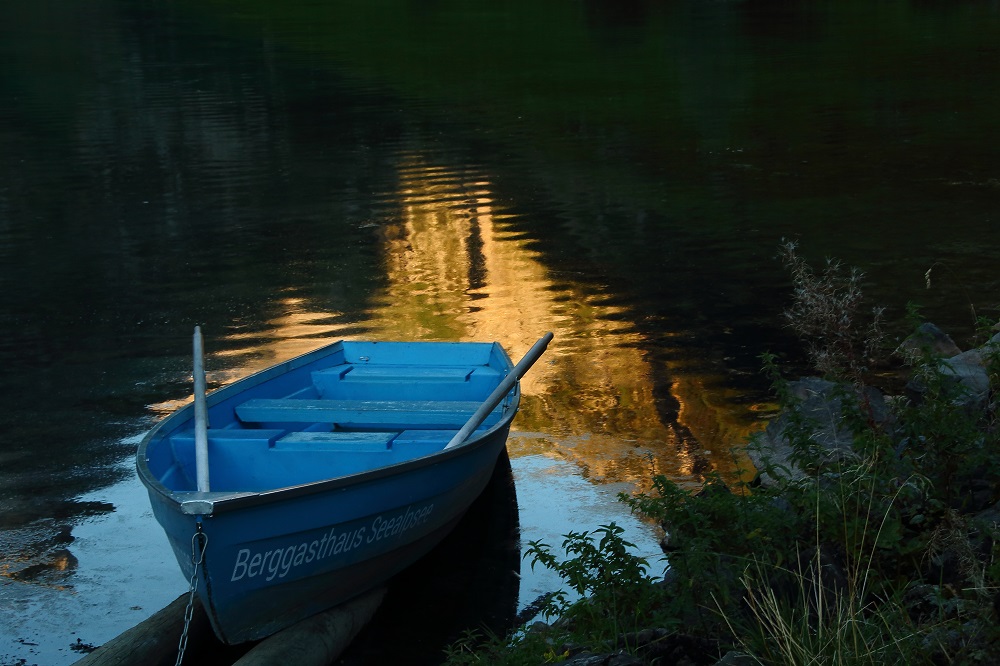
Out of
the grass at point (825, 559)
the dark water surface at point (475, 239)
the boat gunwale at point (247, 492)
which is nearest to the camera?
the grass at point (825, 559)

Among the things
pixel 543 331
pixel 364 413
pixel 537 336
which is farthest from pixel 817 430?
pixel 543 331

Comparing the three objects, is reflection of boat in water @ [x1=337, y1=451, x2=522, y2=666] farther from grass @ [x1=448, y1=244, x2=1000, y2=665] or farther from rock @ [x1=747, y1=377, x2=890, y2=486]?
rock @ [x1=747, y1=377, x2=890, y2=486]

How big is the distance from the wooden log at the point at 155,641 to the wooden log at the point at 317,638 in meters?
0.36

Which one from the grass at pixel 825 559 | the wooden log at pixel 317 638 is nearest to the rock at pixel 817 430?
the grass at pixel 825 559

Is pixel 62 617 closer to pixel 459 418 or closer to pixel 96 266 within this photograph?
pixel 459 418

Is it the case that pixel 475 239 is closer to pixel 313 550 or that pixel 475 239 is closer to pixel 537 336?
pixel 537 336

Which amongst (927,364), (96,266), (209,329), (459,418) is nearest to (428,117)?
(96,266)

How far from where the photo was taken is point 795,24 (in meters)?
45.8

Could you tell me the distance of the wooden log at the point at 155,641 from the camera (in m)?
5.85

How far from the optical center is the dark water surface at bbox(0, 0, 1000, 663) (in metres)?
8.84

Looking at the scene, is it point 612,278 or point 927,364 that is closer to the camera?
point 927,364

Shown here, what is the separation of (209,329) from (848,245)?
24.7 feet

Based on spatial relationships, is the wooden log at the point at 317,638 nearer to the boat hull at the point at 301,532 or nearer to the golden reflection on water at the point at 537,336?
the boat hull at the point at 301,532

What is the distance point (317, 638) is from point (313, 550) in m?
0.48
